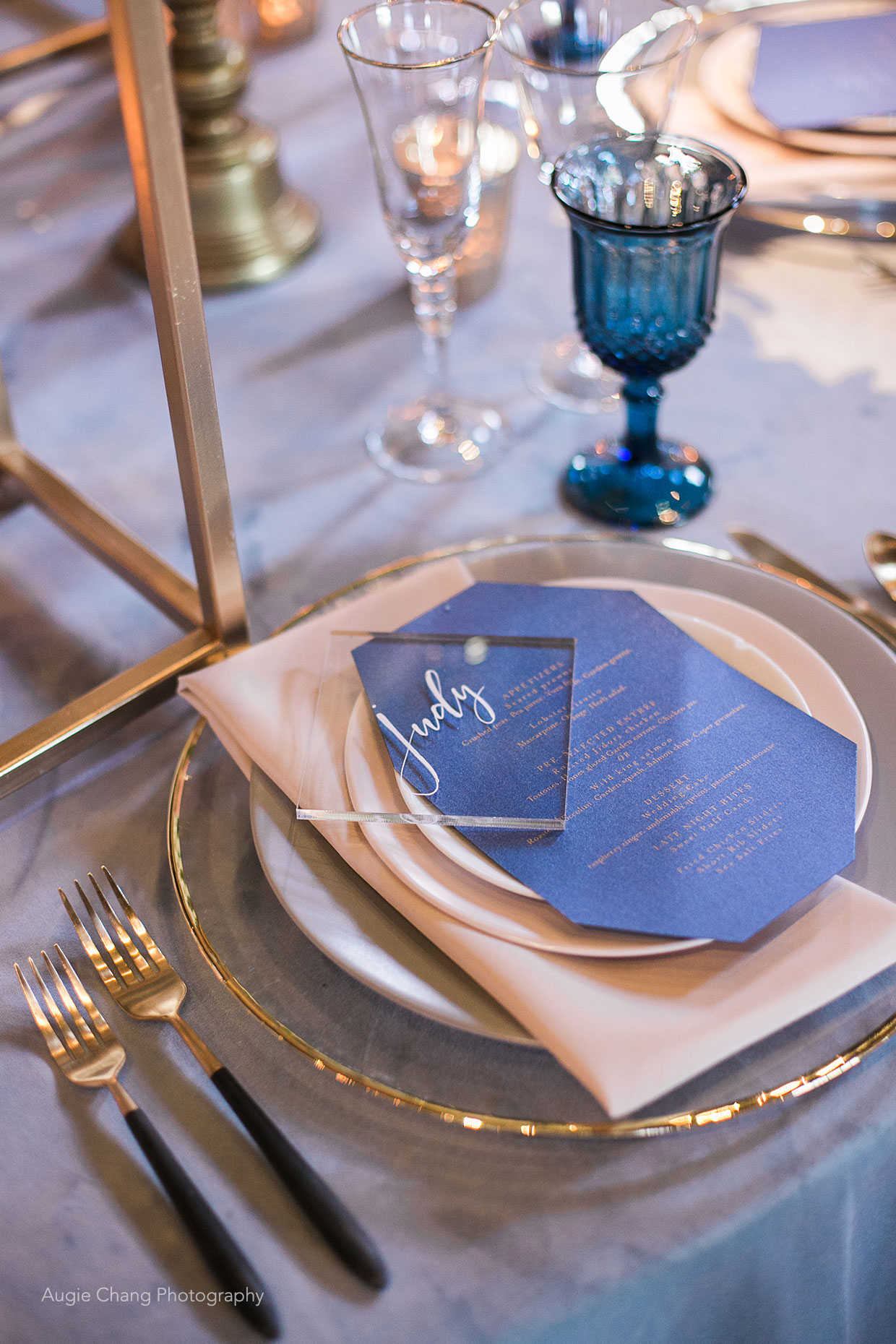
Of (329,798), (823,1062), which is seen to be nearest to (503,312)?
(329,798)

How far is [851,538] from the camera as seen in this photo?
0.65 m

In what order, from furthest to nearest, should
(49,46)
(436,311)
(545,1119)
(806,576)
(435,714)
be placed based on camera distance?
(49,46) → (436,311) → (806,576) → (435,714) → (545,1119)

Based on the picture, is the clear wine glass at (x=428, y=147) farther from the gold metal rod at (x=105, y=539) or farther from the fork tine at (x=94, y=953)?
the fork tine at (x=94, y=953)

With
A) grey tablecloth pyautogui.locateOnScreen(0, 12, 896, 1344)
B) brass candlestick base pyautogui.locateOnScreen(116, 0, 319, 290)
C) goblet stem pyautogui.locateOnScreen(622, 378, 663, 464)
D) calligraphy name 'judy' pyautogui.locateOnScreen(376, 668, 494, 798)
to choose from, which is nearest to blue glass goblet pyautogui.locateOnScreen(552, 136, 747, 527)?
goblet stem pyautogui.locateOnScreen(622, 378, 663, 464)

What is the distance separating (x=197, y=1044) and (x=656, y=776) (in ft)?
0.65

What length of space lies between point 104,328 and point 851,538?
0.57m

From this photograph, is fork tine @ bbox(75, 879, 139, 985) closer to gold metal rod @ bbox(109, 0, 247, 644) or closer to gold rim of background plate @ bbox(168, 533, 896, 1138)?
gold rim of background plate @ bbox(168, 533, 896, 1138)

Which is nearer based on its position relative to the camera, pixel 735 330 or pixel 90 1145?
pixel 90 1145

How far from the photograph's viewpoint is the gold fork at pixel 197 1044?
0.36 m

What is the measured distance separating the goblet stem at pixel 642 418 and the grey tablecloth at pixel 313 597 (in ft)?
0.17

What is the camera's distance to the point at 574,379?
790mm

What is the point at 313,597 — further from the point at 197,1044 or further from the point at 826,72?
the point at 826,72

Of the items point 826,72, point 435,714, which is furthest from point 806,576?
point 826,72

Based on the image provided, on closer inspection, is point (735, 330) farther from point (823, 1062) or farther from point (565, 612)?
point (823, 1062)
